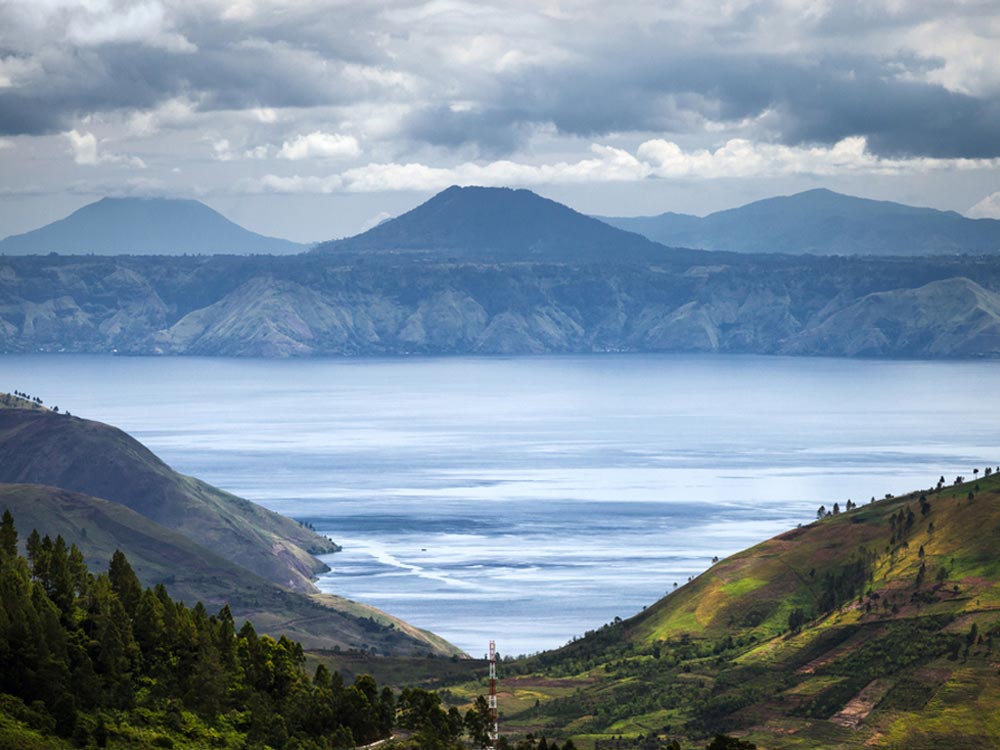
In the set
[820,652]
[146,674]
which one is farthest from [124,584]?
[820,652]

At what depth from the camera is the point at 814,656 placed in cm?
16012

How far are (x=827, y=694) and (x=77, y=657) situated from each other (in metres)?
75.9

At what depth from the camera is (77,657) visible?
95.1 metres

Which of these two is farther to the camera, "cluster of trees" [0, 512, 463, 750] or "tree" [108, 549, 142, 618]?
"tree" [108, 549, 142, 618]

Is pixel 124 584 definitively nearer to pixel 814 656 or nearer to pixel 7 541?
pixel 7 541

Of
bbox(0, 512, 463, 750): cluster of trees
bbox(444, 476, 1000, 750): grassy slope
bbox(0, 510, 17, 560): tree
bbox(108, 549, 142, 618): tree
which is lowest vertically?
bbox(444, 476, 1000, 750): grassy slope

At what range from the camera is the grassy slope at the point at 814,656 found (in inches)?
5581

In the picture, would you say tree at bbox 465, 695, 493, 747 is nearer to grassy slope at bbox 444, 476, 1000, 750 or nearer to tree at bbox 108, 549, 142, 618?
tree at bbox 108, 549, 142, 618

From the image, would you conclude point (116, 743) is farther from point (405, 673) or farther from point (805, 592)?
point (805, 592)

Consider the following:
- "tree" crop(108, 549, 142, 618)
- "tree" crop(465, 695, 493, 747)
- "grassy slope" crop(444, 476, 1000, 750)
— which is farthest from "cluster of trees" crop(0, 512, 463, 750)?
"grassy slope" crop(444, 476, 1000, 750)

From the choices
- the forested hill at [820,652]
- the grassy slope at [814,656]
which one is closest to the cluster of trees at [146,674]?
the forested hill at [820,652]

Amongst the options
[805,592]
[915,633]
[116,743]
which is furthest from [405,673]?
[116,743]

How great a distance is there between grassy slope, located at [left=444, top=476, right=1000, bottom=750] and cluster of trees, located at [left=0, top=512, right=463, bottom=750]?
140 feet

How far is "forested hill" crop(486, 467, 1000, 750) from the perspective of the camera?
142 m
